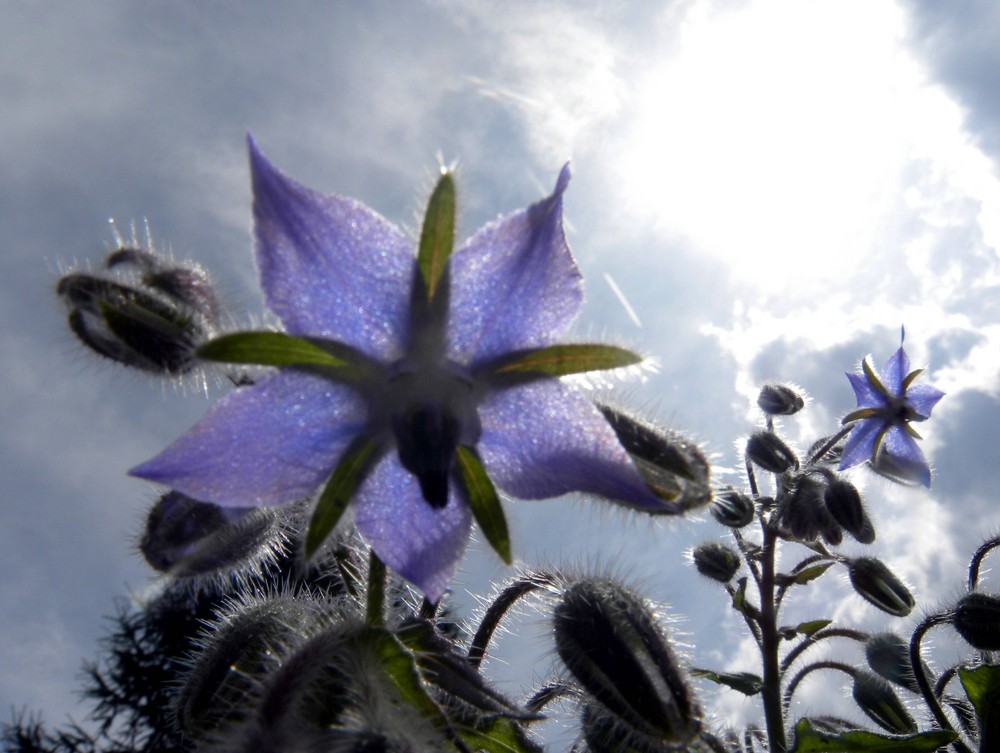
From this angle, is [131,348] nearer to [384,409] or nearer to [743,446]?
[384,409]

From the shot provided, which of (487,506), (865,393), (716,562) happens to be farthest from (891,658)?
(487,506)

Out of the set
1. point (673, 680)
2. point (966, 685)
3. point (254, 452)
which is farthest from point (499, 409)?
point (966, 685)

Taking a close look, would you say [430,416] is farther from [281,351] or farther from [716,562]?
[716,562]

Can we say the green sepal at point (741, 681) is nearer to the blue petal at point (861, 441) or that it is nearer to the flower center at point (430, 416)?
the blue petal at point (861, 441)

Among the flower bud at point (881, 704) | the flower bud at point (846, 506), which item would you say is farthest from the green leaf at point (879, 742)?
the flower bud at point (881, 704)

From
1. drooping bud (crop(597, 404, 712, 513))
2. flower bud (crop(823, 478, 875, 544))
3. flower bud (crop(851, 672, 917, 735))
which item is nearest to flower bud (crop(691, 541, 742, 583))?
flower bud (crop(823, 478, 875, 544))
